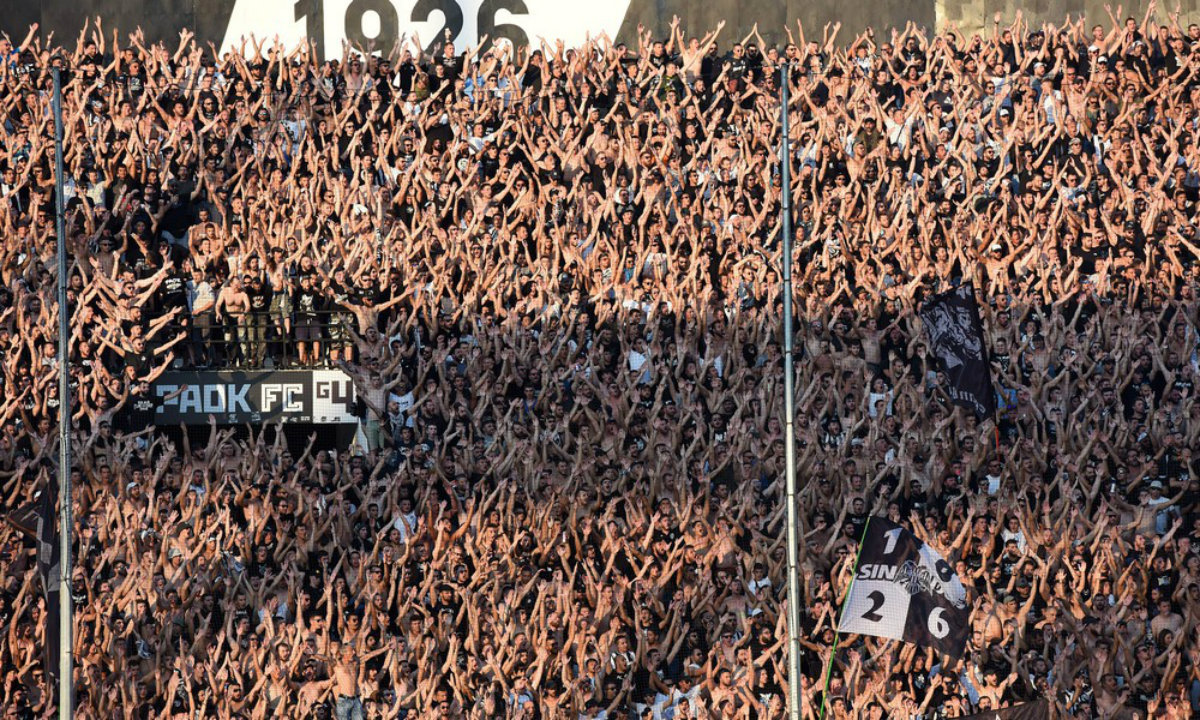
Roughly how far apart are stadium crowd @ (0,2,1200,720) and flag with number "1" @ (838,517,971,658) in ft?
2.84

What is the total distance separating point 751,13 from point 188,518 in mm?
12090

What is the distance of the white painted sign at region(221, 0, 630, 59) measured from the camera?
28.2 m

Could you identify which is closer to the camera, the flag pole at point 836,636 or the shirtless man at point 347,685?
the flag pole at point 836,636

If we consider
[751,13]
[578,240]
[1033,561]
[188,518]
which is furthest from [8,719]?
[751,13]

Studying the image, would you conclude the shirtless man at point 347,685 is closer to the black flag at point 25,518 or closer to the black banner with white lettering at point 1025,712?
the black flag at point 25,518

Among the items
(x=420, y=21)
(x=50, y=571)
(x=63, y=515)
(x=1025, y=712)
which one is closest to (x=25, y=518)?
(x=63, y=515)

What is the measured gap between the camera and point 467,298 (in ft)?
76.7

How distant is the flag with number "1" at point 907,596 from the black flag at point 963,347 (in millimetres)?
3609

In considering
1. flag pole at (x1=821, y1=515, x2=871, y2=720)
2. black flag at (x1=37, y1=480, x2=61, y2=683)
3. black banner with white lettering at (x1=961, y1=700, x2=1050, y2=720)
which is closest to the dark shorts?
black flag at (x1=37, y1=480, x2=61, y2=683)

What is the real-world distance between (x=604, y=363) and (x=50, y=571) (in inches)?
285

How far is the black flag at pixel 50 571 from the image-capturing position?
18.3 metres

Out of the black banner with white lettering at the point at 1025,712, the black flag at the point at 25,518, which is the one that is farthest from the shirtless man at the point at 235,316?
the black banner with white lettering at the point at 1025,712

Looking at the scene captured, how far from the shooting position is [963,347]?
21.3 metres

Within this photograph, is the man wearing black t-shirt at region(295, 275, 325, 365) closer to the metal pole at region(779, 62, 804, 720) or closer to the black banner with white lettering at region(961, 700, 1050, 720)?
the metal pole at region(779, 62, 804, 720)
